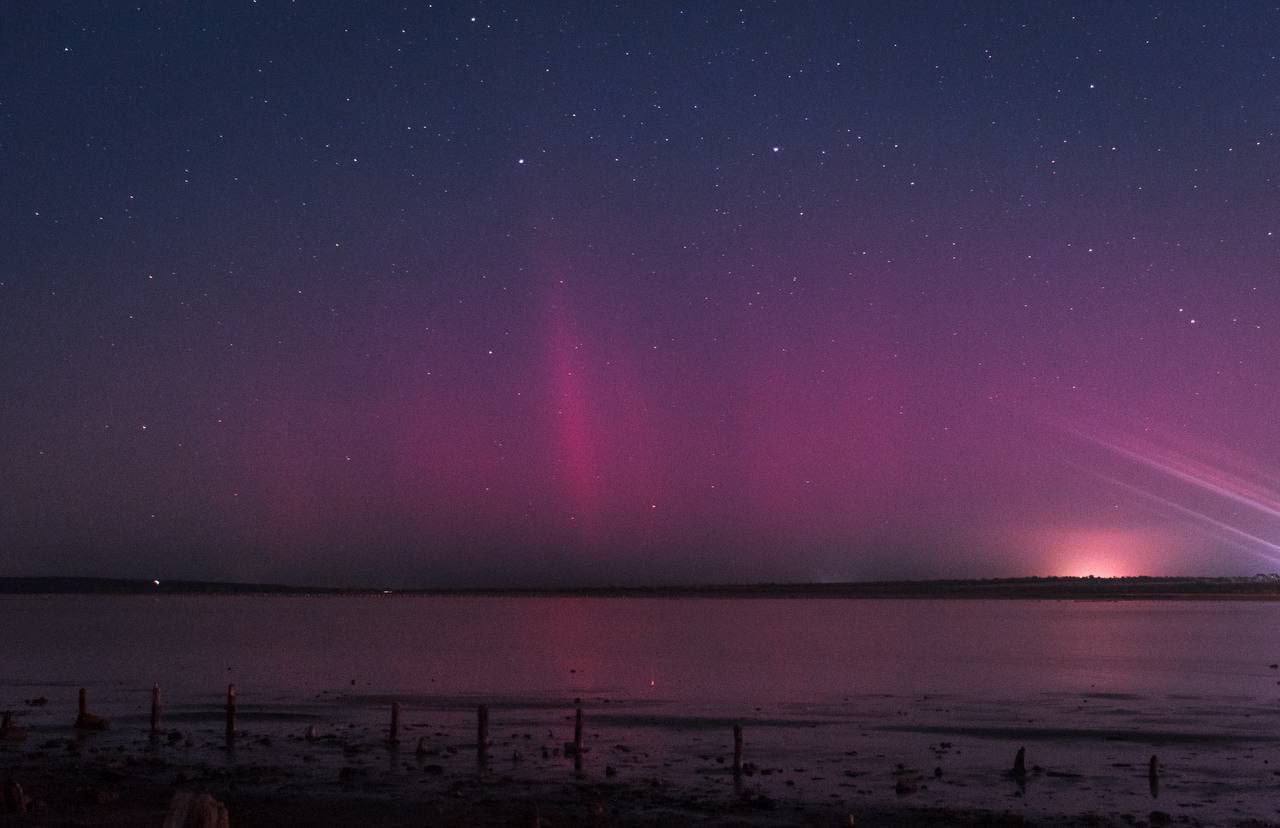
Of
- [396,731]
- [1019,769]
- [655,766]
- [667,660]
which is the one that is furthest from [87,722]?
[667,660]

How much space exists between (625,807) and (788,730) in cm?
2257

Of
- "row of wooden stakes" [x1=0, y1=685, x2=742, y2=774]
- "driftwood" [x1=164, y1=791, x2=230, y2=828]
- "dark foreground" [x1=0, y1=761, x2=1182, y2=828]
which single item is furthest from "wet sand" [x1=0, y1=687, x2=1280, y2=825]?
"driftwood" [x1=164, y1=791, x2=230, y2=828]

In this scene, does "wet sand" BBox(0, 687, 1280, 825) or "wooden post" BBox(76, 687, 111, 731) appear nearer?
"wet sand" BBox(0, 687, 1280, 825)

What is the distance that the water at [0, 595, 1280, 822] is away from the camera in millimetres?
39406

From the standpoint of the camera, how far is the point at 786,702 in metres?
66.9

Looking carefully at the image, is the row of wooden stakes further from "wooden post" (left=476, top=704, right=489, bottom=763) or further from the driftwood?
the driftwood

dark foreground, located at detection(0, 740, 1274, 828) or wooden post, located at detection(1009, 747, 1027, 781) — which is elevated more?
wooden post, located at detection(1009, 747, 1027, 781)

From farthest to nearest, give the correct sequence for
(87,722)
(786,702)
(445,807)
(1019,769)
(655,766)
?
(786,702) < (87,722) < (655,766) < (1019,769) < (445,807)

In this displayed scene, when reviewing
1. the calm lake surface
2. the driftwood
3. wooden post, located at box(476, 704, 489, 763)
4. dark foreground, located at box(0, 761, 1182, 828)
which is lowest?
dark foreground, located at box(0, 761, 1182, 828)

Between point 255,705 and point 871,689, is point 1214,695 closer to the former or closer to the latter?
point 871,689

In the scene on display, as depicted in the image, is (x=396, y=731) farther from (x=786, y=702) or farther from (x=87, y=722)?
(x=786, y=702)

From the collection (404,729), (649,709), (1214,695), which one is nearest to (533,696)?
(649,709)

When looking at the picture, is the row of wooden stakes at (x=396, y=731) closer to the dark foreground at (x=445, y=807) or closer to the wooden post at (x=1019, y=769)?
the dark foreground at (x=445, y=807)

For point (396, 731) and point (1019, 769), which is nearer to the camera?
point (1019, 769)
